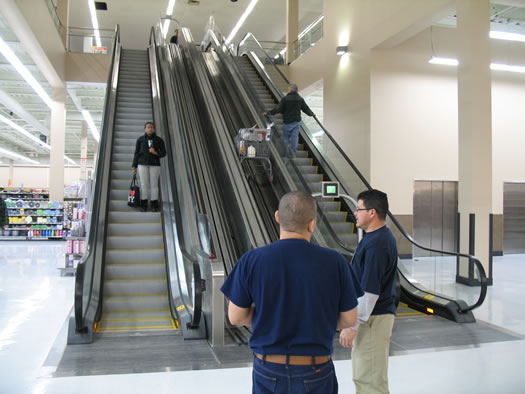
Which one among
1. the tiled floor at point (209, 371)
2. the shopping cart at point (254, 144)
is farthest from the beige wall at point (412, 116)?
the tiled floor at point (209, 371)

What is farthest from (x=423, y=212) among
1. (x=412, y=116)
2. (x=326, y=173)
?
(x=326, y=173)

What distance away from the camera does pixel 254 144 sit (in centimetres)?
875

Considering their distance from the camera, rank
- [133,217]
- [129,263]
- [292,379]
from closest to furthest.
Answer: [292,379] < [129,263] < [133,217]

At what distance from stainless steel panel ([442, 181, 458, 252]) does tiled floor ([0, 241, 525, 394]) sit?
18.6ft

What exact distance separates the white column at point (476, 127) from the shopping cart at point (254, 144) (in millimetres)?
3620

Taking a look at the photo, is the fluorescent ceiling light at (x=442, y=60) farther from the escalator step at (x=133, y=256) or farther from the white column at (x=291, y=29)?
the escalator step at (x=133, y=256)

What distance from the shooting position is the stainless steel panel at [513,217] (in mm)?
13375

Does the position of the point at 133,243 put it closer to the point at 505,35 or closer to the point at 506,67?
the point at 505,35

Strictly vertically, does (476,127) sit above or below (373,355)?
above

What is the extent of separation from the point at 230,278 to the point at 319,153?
8.34 m

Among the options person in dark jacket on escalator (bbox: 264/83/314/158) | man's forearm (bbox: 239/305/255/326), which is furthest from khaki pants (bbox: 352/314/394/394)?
person in dark jacket on escalator (bbox: 264/83/314/158)

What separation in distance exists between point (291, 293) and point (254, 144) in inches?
273

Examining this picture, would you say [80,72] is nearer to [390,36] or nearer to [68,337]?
[390,36]

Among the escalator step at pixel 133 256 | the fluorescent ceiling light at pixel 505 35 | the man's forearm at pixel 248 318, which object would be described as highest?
the fluorescent ceiling light at pixel 505 35
